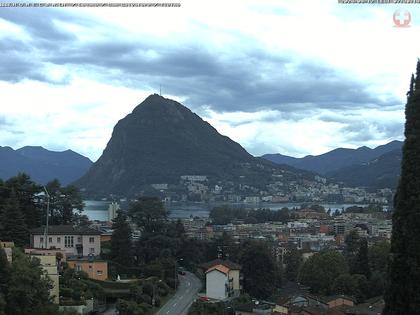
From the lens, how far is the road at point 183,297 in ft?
89.1

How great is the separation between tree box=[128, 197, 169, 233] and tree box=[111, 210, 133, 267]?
342 centimetres

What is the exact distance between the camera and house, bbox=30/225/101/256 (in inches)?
1230

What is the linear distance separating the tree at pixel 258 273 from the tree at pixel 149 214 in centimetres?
530

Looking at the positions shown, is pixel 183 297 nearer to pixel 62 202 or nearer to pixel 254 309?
pixel 254 309

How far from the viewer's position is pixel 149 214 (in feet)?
118

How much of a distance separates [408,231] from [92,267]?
19.1 metres

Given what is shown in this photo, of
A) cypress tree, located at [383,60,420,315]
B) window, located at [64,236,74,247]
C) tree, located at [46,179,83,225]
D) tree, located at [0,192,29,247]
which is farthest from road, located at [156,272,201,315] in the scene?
cypress tree, located at [383,60,420,315]

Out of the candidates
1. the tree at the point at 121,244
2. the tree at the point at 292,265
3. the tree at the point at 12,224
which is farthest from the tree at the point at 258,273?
the tree at the point at 12,224

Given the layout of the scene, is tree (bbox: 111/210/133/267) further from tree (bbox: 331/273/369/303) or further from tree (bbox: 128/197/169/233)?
tree (bbox: 331/273/369/303)

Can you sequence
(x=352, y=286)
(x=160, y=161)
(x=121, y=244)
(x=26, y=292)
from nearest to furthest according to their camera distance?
(x=26, y=292) → (x=352, y=286) → (x=121, y=244) → (x=160, y=161)

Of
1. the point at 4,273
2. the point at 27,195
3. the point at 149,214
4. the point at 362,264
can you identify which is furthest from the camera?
the point at 149,214

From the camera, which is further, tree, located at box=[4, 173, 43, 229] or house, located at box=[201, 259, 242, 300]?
house, located at box=[201, 259, 242, 300]

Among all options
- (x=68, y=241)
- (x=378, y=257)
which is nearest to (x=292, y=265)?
(x=378, y=257)

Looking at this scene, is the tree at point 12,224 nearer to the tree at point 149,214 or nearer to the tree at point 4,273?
the tree at point 149,214
